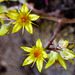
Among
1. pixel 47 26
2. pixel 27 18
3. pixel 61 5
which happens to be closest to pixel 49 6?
pixel 61 5

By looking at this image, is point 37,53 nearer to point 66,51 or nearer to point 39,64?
point 39,64

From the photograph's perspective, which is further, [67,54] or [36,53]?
[36,53]

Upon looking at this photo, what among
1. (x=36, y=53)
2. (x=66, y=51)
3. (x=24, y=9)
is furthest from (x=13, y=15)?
(x=66, y=51)

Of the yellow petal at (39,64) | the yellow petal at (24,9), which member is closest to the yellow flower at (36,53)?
the yellow petal at (39,64)

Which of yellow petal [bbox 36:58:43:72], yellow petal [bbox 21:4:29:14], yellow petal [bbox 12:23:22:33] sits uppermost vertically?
yellow petal [bbox 21:4:29:14]

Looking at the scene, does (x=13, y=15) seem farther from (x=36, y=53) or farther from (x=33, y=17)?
(x=36, y=53)

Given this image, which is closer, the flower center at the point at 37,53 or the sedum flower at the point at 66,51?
the sedum flower at the point at 66,51

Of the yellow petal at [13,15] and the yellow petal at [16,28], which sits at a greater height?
the yellow petal at [13,15]

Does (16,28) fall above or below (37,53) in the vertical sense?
above

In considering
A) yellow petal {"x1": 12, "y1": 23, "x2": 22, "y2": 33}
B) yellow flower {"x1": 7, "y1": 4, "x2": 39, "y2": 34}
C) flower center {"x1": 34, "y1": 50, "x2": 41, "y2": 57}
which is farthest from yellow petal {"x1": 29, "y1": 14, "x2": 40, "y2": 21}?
flower center {"x1": 34, "y1": 50, "x2": 41, "y2": 57}

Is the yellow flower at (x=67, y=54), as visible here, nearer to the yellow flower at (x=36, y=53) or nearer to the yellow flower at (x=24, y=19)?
the yellow flower at (x=36, y=53)

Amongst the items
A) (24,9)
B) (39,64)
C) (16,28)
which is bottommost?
(39,64)

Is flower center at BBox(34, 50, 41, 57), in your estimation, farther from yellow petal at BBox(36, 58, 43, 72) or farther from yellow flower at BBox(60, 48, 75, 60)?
yellow flower at BBox(60, 48, 75, 60)
